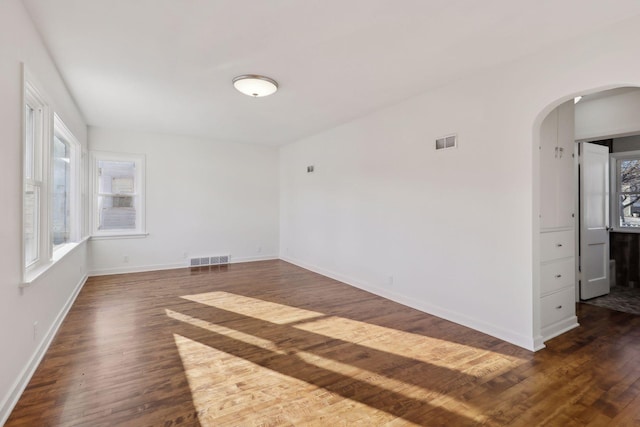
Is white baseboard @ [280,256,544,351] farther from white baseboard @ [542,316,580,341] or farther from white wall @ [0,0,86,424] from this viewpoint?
white wall @ [0,0,86,424]

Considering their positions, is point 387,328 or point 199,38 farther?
point 387,328

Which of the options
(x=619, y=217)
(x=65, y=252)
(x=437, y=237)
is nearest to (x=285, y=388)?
(x=437, y=237)

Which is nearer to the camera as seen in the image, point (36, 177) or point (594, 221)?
point (36, 177)

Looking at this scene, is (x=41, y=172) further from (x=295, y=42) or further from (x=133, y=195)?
(x=133, y=195)

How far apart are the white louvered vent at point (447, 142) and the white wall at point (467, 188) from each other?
0.07 m

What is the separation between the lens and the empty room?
2.07 metres

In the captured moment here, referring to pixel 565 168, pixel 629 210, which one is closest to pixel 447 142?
pixel 565 168

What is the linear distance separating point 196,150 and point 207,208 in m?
1.21

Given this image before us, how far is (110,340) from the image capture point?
292 centimetres

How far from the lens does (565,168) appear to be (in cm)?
321

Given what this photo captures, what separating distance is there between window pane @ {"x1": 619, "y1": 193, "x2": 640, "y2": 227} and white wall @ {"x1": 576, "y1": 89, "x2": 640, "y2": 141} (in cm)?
205

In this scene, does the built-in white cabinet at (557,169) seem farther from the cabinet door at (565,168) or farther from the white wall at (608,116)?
the white wall at (608,116)

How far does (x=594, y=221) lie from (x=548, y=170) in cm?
200

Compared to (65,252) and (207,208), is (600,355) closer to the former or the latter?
(65,252)
